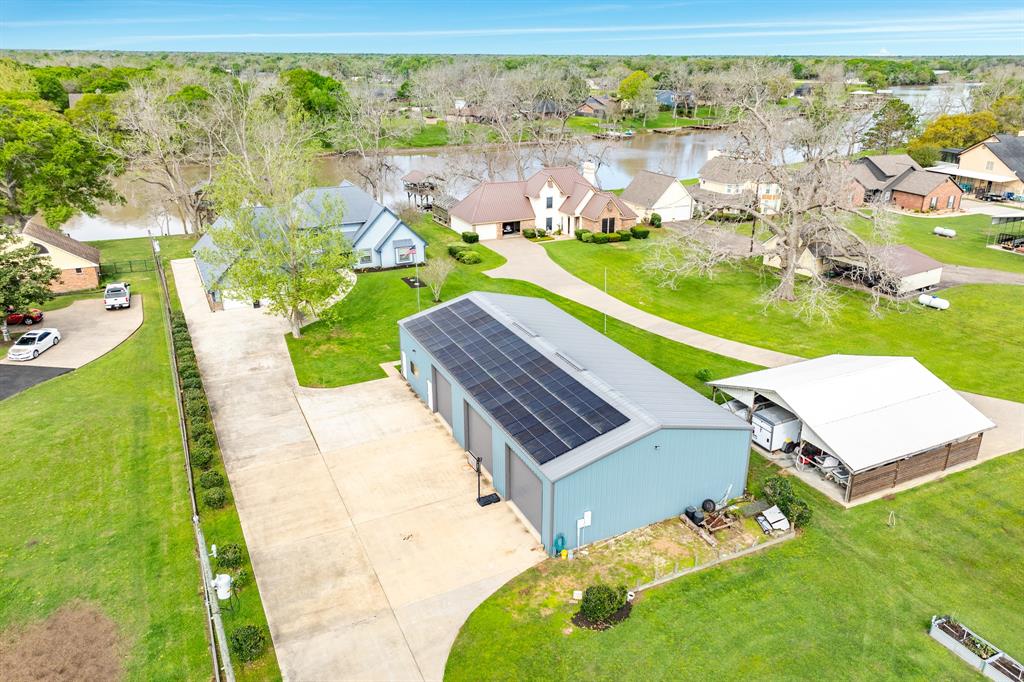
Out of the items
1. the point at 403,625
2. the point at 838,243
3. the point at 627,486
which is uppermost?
the point at 838,243

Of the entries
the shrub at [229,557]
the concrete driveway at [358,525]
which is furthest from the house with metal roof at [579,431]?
the shrub at [229,557]

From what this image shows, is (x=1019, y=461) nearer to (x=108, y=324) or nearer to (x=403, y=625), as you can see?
(x=403, y=625)

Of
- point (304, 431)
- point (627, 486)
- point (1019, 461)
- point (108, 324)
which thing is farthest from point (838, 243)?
point (108, 324)

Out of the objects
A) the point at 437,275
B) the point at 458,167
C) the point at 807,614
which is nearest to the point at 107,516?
the point at 807,614

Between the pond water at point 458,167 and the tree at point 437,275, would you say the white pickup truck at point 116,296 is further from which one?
the tree at point 437,275

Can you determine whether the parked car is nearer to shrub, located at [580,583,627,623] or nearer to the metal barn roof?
the metal barn roof
